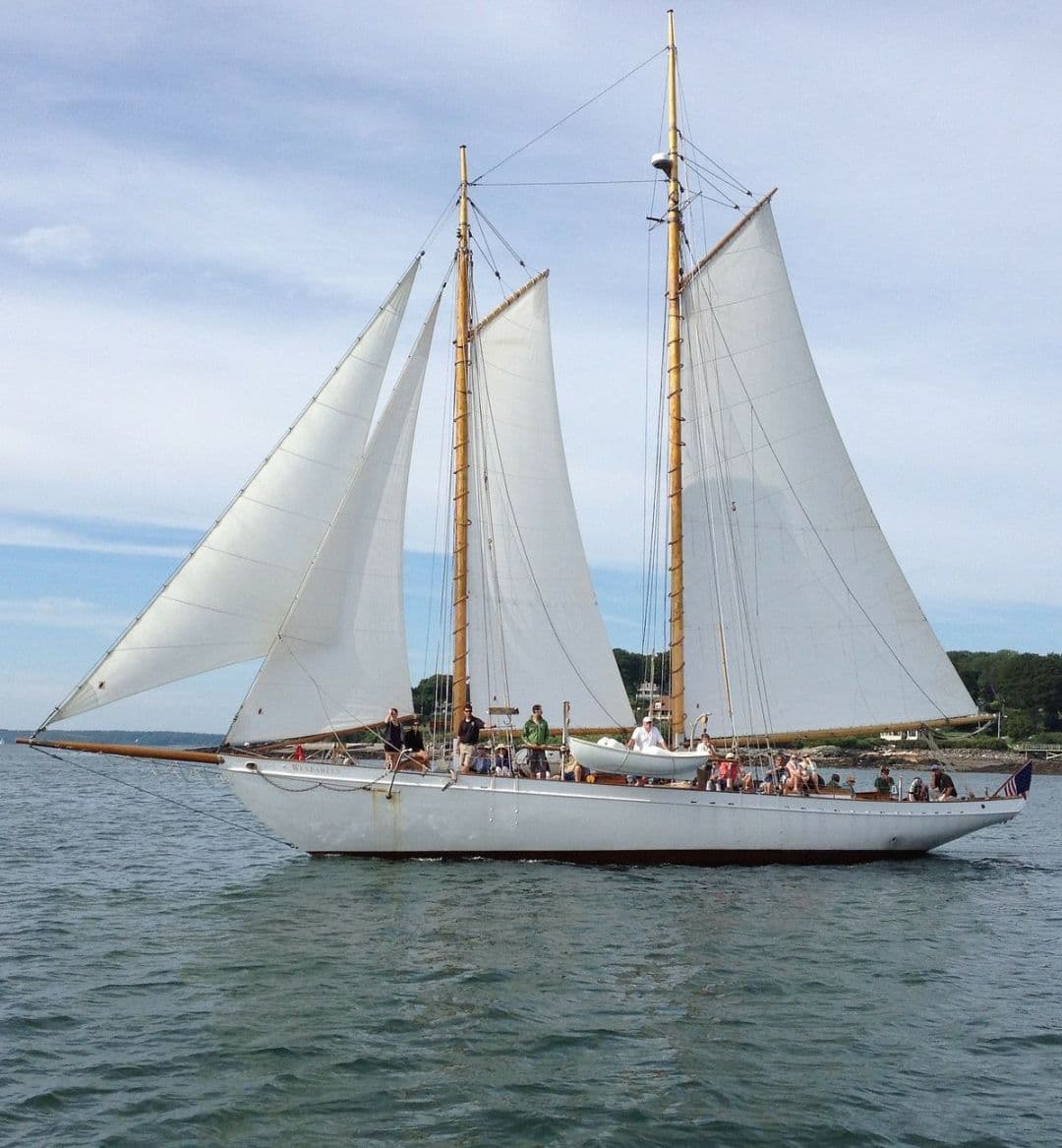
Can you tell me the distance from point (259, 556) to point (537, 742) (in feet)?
25.9

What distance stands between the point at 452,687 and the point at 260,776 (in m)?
6.05

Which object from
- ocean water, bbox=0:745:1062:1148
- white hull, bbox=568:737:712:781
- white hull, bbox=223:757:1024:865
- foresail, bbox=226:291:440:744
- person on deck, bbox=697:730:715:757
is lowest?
ocean water, bbox=0:745:1062:1148

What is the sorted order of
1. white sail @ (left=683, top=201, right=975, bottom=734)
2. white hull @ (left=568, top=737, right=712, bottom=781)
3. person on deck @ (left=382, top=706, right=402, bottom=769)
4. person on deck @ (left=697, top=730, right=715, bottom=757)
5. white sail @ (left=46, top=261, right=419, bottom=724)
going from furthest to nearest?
white sail @ (left=683, top=201, right=975, bottom=734)
person on deck @ (left=697, top=730, right=715, bottom=757)
white hull @ (left=568, top=737, right=712, bottom=781)
person on deck @ (left=382, top=706, right=402, bottom=769)
white sail @ (left=46, top=261, right=419, bottom=724)

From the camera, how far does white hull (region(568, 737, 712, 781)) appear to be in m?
27.1

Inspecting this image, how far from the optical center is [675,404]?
33250mm

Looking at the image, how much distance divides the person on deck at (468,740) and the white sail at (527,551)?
2628mm

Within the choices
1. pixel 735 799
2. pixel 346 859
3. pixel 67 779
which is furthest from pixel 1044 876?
pixel 67 779

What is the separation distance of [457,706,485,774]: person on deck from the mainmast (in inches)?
256

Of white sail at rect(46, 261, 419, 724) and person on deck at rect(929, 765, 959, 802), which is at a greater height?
white sail at rect(46, 261, 419, 724)

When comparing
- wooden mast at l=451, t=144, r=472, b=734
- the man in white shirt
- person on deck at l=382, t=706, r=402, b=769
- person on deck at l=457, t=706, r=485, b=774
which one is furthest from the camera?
wooden mast at l=451, t=144, r=472, b=734

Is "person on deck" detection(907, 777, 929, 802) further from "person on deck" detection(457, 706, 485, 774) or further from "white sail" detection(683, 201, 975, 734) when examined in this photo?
"person on deck" detection(457, 706, 485, 774)

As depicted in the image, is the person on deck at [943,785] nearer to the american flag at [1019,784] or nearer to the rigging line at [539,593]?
the american flag at [1019,784]

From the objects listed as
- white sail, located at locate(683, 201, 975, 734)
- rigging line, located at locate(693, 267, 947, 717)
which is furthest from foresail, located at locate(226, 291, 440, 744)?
rigging line, located at locate(693, 267, 947, 717)

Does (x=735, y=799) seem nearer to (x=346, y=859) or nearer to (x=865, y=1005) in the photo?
(x=346, y=859)
